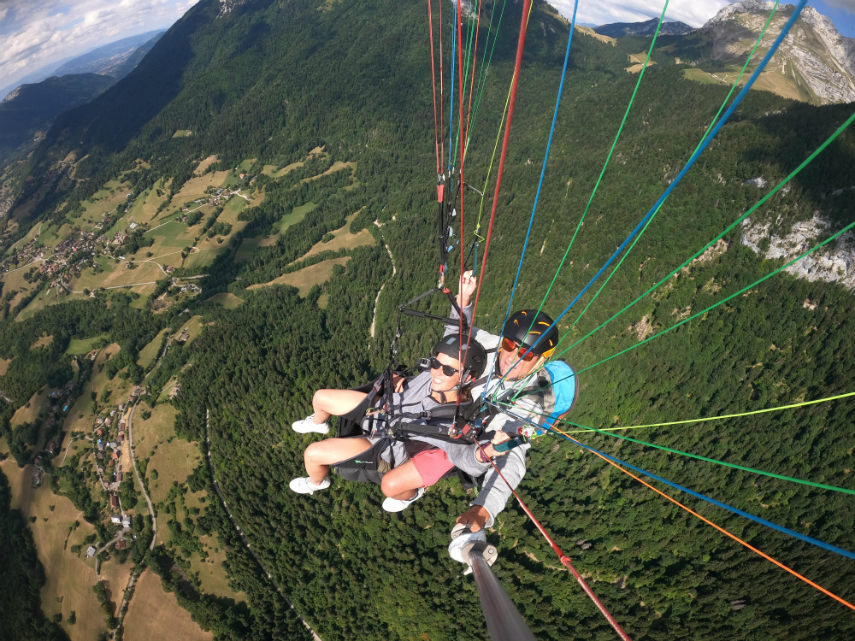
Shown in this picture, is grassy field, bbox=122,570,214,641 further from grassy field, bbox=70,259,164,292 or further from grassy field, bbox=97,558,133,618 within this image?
grassy field, bbox=70,259,164,292

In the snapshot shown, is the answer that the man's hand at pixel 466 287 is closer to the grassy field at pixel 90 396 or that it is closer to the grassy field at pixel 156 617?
the grassy field at pixel 156 617

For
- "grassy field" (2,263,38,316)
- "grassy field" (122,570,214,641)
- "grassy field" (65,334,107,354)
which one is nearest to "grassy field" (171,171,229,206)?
"grassy field" (2,263,38,316)

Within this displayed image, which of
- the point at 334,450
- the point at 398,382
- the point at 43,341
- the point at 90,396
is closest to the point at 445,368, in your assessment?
the point at 398,382

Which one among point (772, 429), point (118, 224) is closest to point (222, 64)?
point (118, 224)

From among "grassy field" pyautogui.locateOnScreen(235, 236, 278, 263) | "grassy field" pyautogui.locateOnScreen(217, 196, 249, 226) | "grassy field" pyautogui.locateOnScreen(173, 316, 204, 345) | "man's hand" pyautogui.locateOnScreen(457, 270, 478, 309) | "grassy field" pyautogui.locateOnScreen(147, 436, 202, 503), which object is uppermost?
"grassy field" pyautogui.locateOnScreen(217, 196, 249, 226)

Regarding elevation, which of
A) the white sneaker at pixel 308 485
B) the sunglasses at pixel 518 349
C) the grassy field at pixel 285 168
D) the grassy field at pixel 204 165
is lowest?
the white sneaker at pixel 308 485

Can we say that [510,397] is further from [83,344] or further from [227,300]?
[83,344]

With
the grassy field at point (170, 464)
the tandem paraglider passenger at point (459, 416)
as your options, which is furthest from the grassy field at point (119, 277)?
the tandem paraglider passenger at point (459, 416)
